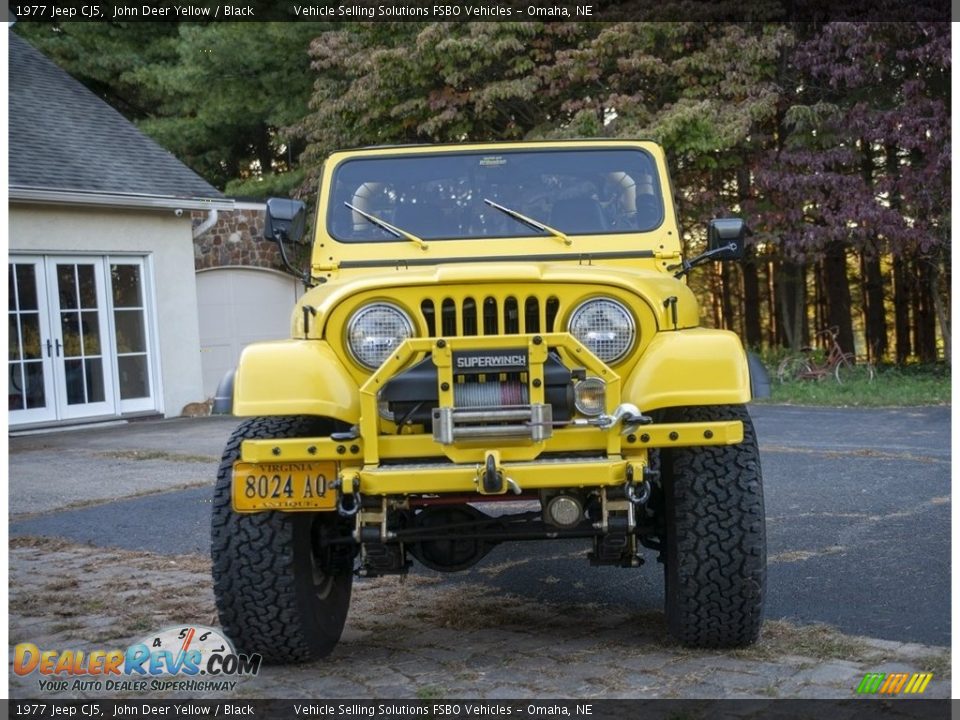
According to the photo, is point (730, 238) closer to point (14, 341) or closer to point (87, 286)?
point (14, 341)

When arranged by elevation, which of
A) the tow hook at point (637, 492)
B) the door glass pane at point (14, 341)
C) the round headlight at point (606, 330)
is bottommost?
the tow hook at point (637, 492)

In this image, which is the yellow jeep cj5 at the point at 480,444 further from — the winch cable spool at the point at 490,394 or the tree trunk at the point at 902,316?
the tree trunk at the point at 902,316

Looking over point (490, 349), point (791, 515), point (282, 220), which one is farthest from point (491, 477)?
point (791, 515)

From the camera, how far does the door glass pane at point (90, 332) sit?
1422 centimetres

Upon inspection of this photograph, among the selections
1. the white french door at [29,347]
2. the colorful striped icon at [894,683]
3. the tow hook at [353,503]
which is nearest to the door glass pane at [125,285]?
the white french door at [29,347]

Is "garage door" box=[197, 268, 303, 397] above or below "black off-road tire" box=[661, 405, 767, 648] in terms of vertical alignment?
above

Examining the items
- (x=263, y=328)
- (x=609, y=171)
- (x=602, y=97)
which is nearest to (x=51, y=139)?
(x=263, y=328)

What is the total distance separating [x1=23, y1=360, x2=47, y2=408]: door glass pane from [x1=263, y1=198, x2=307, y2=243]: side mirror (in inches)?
361

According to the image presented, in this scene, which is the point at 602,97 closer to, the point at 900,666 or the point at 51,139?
the point at 51,139

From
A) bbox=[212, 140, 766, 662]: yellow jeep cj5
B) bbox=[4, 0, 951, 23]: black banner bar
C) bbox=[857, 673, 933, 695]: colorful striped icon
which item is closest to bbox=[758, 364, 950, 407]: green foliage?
bbox=[4, 0, 951, 23]: black banner bar

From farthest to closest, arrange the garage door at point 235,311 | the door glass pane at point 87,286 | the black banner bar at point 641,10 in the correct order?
1. the garage door at point 235,311
2. the black banner bar at point 641,10
3. the door glass pane at point 87,286

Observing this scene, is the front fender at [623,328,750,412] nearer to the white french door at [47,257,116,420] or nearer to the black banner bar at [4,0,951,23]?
the white french door at [47,257,116,420]

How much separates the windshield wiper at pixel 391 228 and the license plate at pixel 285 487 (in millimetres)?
1545

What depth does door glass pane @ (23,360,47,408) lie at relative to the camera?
13.6m
